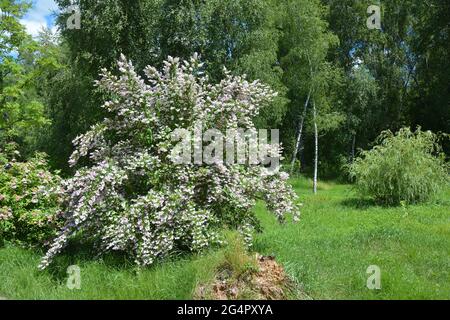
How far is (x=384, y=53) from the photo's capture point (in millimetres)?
32094

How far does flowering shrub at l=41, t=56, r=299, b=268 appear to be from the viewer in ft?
21.3

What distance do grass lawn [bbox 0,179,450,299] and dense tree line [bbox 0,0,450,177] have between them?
8730 millimetres

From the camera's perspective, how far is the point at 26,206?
845cm

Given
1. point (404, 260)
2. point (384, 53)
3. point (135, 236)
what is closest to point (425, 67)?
point (384, 53)

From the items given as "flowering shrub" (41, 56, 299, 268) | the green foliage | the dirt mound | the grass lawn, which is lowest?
the grass lawn

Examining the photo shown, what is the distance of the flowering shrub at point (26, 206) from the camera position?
797 centimetres

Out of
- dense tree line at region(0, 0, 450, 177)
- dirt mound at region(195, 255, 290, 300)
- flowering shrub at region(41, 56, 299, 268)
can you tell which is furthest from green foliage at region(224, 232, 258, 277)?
dense tree line at region(0, 0, 450, 177)

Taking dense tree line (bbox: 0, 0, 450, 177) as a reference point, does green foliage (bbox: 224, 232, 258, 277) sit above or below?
below

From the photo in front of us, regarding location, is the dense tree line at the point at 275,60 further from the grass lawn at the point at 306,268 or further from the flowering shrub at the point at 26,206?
the grass lawn at the point at 306,268

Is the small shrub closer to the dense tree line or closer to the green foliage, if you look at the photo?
the dense tree line

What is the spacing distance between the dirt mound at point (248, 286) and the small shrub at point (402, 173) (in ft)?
31.2

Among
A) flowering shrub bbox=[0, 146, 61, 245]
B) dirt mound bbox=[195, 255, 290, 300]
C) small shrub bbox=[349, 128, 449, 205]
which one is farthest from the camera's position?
small shrub bbox=[349, 128, 449, 205]

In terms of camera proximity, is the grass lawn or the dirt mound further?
the grass lawn

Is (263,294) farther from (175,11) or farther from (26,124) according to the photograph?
(26,124)
